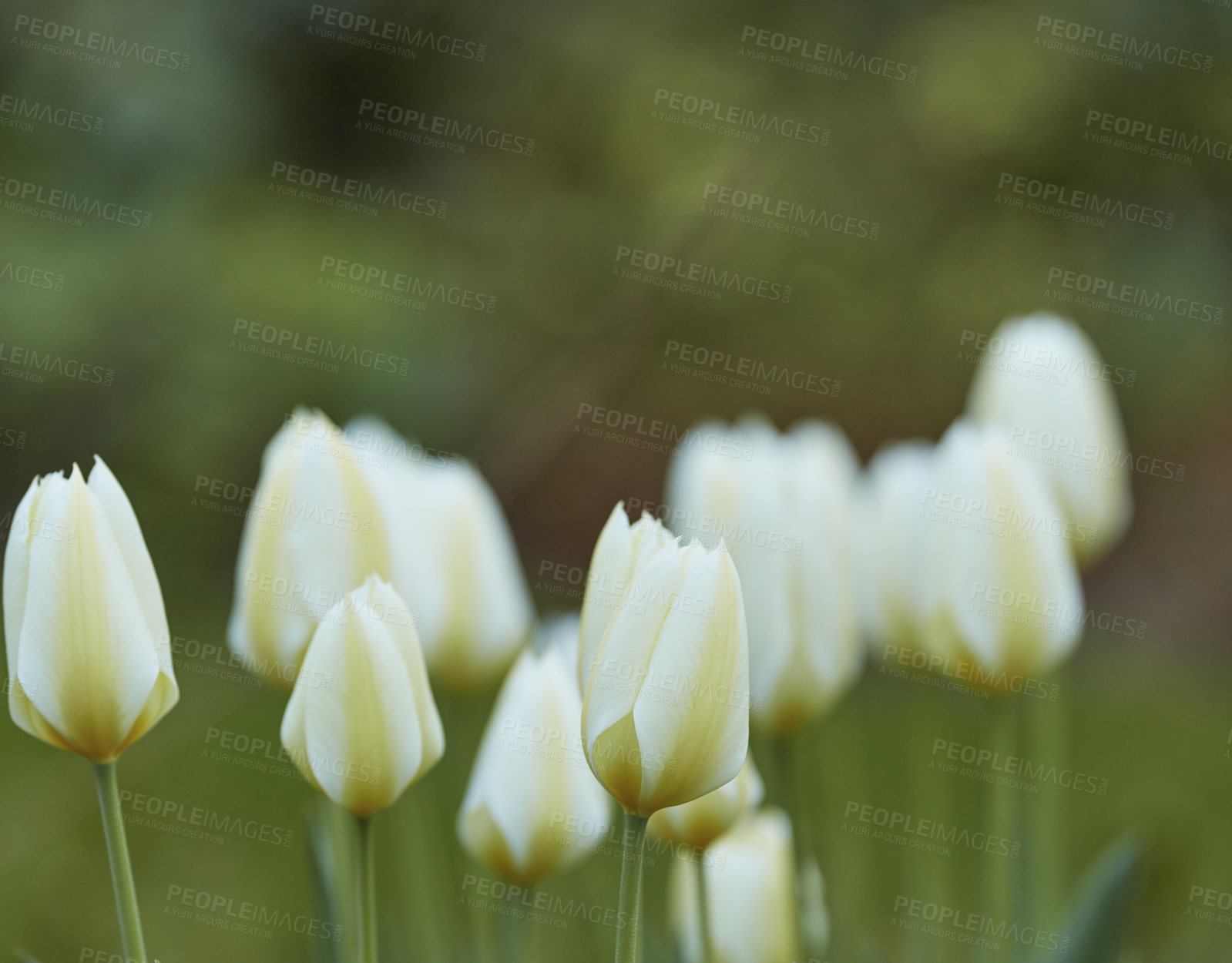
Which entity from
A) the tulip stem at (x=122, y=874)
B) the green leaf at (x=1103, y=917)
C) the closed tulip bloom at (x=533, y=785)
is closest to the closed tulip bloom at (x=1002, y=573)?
the green leaf at (x=1103, y=917)

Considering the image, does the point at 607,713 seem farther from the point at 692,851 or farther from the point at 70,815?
the point at 70,815

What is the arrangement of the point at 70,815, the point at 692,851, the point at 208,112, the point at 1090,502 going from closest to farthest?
the point at 692,851 < the point at 1090,502 < the point at 70,815 < the point at 208,112

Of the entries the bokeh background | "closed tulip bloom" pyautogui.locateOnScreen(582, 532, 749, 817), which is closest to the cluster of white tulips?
"closed tulip bloom" pyautogui.locateOnScreen(582, 532, 749, 817)

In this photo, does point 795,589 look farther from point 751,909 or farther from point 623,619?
point 623,619

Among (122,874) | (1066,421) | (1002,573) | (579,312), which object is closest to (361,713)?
(122,874)

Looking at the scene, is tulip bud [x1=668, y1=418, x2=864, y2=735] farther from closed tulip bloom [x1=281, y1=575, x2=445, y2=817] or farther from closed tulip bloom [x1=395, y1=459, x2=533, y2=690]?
closed tulip bloom [x1=281, y1=575, x2=445, y2=817]

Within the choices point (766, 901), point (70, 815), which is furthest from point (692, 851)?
point (70, 815)

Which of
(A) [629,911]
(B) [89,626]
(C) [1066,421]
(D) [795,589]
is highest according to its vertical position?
(C) [1066,421]
